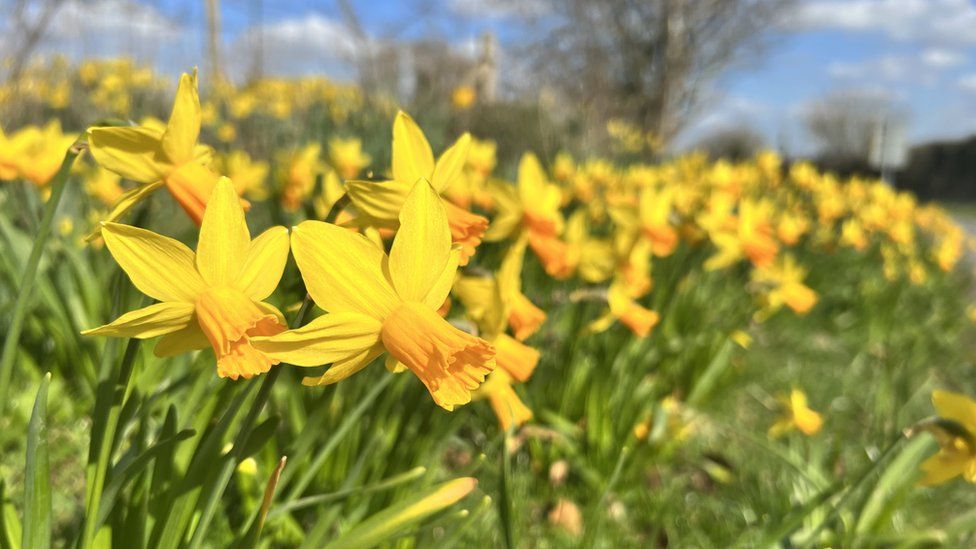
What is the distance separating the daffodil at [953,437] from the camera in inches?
45.7

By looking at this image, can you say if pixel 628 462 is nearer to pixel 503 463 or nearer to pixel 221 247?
pixel 503 463

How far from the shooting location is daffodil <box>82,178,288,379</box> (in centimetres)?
80

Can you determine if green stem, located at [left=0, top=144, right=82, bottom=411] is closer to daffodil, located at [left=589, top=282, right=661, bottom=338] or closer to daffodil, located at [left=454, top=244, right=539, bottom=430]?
daffodil, located at [left=454, top=244, right=539, bottom=430]

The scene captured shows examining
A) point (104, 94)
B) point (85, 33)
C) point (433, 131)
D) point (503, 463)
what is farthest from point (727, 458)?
point (104, 94)

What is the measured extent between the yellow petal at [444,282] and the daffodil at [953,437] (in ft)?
2.91

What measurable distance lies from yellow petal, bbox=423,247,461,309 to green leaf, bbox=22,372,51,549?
473 mm

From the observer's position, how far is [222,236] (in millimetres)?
824

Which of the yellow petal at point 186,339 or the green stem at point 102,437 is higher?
the yellow petal at point 186,339

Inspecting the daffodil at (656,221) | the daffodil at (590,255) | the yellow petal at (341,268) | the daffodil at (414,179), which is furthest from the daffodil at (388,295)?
the daffodil at (656,221)

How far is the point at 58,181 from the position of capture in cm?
103

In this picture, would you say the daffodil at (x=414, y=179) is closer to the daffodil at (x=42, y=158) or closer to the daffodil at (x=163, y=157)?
the daffodil at (x=163, y=157)

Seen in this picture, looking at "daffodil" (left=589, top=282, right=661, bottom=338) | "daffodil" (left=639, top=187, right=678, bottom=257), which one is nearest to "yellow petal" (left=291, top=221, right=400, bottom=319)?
"daffodil" (left=589, top=282, right=661, bottom=338)

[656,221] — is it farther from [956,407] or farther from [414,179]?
[414,179]

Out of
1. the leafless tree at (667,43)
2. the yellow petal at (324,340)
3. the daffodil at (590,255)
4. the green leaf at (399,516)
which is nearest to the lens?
the yellow petal at (324,340)
